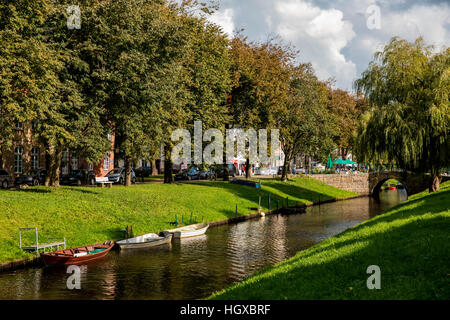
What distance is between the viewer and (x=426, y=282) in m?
10.7

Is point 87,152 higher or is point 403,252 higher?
point 87,152

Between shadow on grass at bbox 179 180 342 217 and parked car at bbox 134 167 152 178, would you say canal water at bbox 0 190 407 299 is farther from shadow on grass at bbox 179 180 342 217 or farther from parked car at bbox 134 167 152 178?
parked car at bbox 134 167 152 178

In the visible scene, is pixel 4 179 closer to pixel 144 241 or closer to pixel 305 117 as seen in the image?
pixel 144 241

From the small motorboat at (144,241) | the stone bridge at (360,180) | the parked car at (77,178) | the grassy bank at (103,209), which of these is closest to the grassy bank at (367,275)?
the small motorboat at (144,241)

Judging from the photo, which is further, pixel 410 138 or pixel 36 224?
pixel 410 138

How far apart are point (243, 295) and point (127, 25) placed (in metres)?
23.0

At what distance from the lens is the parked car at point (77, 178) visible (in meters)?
45.9

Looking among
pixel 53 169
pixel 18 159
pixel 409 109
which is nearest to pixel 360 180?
pixel 409 109

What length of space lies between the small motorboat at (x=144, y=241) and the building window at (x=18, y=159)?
86.0 feet

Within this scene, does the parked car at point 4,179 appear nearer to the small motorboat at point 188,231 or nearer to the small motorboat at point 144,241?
the small motorboat at point 188,231

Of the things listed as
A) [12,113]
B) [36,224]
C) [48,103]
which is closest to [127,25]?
[48,103]

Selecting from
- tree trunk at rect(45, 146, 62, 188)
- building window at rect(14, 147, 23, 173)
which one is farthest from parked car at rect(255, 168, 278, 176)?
tree trunk at rect(45, 146, 62, 188)

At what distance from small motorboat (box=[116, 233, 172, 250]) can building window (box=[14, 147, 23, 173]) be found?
86.0 feet

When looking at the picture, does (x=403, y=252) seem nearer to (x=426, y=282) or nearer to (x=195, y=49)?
(x=426, y=282)
